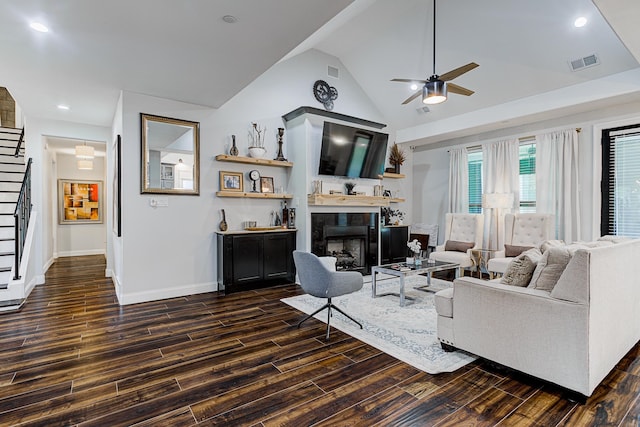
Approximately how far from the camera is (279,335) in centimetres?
334

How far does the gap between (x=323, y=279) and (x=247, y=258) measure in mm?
2063

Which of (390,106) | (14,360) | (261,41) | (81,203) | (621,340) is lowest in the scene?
(14,360)

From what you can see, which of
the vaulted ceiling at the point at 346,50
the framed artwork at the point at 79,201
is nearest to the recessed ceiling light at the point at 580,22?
the vaulted ceiling at the point at 346,50

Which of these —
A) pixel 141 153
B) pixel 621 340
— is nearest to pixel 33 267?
pixel 141 153

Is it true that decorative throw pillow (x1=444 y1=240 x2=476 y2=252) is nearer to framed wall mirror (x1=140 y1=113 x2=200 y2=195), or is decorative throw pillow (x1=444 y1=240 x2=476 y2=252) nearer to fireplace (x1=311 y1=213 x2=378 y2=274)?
fireplace (x1=311 y1=213 x2=378 y2=274)

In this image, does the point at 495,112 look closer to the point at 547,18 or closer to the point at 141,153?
the point at 547,18

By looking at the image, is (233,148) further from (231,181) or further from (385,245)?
(385,245)

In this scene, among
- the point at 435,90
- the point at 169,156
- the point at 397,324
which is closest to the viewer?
the point at 397,324

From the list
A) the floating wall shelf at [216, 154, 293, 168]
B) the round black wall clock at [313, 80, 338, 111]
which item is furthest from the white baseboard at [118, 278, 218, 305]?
the round black wall clock at [313, 80, 338, 111]

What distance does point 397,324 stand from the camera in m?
3.60

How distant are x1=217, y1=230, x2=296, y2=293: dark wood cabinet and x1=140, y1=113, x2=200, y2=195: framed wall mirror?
988mm

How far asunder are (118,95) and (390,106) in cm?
486

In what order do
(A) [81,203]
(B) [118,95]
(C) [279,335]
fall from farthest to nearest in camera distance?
(A) [81,203]
(B) [118,95]
(C) [279,335]

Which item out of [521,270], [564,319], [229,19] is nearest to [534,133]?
[521,270]
